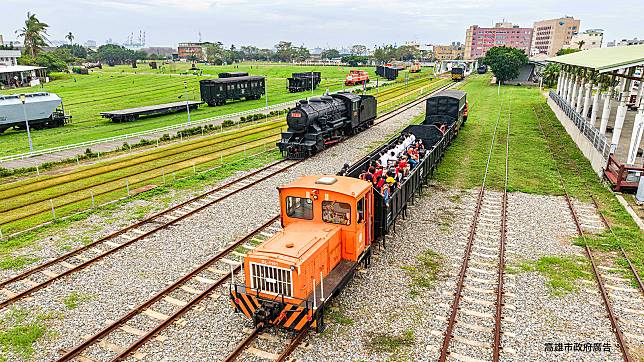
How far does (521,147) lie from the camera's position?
1130 inches

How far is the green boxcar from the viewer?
5191 cm

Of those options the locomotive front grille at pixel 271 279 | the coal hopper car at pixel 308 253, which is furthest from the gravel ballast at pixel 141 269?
the locomotive front grille at pixel 271 279

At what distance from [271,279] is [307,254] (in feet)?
3.24

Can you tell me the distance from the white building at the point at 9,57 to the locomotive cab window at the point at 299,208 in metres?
106

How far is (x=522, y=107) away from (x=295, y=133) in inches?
1313

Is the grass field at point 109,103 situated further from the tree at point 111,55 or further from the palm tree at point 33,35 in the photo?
the tree at point 111,55

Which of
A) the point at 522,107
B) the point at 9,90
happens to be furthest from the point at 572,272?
the point at 9,90

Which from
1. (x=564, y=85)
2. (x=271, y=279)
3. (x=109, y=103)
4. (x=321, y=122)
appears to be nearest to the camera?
(x=271, y=279)

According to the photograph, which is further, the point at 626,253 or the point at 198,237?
the point at 198,237

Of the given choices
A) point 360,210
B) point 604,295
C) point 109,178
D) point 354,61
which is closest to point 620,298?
point 604,295

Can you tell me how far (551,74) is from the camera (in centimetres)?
6762

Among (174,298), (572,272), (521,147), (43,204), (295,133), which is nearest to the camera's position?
(174,298)

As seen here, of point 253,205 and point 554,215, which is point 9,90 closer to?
point 253,205

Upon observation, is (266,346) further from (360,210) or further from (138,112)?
(138,112)
